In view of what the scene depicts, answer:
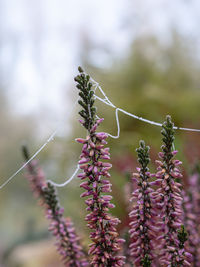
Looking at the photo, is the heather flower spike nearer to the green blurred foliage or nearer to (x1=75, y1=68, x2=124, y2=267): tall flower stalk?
(x1=75, y1=68, x2=124, y2=267): tall flower stalk

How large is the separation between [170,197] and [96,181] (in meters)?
0.13

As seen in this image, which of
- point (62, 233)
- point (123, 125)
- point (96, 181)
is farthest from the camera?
point (123, 125)

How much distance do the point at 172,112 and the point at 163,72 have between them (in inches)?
31.4

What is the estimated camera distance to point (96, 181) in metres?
0.48

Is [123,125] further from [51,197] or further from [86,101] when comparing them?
[86,101]

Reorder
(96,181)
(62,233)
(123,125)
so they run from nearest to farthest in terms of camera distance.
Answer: (96,181) → (62,233) → (123,125)

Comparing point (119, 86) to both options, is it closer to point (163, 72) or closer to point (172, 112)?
point (163, 72)

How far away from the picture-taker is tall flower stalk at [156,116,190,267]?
0.48m

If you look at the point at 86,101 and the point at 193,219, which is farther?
the point at 193,219

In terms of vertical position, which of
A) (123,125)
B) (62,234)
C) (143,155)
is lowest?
(62,234)

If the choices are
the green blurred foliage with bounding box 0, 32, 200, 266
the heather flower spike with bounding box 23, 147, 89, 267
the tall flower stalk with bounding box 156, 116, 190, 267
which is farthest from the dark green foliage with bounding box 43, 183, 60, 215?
the green blurred foliage with bounding box 0, 32, 200, 266

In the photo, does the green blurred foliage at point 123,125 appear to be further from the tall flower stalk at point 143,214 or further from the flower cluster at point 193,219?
the tall flower stalk at point 143,214

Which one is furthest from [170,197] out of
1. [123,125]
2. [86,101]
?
[123,125]

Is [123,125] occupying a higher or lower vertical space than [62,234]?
higher
